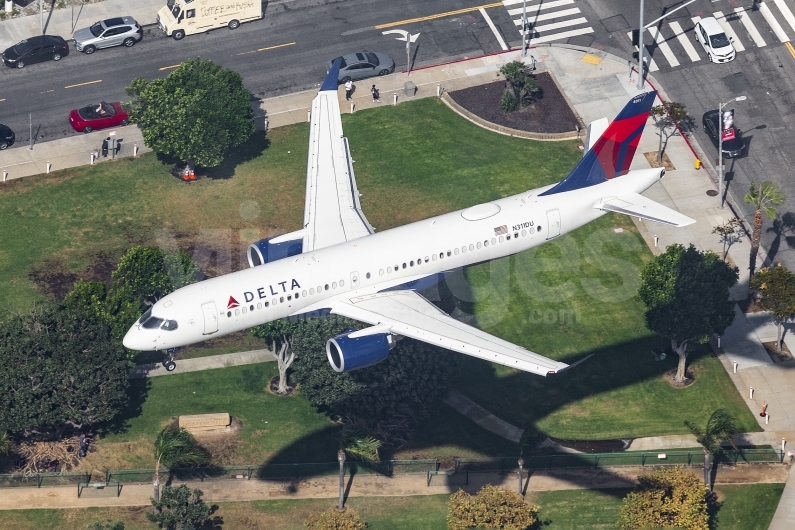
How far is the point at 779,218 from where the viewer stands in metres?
112

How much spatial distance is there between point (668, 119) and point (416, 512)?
4162 cm

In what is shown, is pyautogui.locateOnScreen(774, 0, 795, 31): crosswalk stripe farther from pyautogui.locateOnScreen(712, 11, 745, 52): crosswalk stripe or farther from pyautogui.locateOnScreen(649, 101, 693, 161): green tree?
pyautogui.locateOnScreen(649, 101, 693, 161): green tree

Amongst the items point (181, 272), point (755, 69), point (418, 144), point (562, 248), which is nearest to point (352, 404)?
point (181, 272)

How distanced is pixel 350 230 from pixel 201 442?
17.4m

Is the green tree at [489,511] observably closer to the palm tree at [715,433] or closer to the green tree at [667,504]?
the green tree at [667,504]

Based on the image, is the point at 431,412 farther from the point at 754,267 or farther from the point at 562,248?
the point at 754,267

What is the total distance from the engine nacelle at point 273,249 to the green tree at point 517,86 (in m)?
34.0

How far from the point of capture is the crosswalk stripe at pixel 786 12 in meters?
129

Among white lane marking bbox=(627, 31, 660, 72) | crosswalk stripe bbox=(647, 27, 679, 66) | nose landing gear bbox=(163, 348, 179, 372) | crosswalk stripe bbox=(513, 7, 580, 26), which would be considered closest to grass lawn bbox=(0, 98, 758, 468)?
nose landing gear bbox=(163, 348, 179, 372)

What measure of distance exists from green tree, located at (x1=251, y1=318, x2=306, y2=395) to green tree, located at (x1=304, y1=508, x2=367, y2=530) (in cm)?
1137

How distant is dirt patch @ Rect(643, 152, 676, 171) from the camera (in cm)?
11550

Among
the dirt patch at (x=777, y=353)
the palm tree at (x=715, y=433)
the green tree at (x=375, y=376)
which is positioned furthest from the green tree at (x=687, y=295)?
the green tree at (x=375, y=376)

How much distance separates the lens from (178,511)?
89938 millimetres

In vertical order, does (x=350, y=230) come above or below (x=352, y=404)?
above
